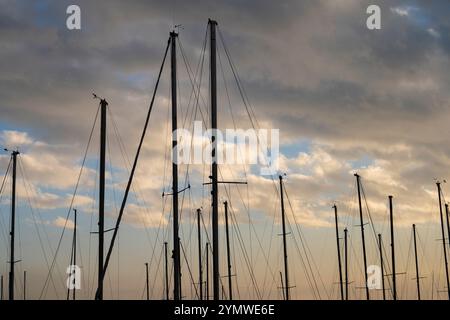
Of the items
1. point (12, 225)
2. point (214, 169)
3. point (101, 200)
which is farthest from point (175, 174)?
point (12, 225)

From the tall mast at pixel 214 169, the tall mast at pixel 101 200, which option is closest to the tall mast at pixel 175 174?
the tall mast at pixel 214 169

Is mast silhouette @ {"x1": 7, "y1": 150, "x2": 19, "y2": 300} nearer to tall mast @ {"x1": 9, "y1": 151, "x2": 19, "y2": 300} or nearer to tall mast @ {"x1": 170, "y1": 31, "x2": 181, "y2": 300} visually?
tall mast @ {"x1": 9, "y1": 151, "x2": 19, "y2": 300}

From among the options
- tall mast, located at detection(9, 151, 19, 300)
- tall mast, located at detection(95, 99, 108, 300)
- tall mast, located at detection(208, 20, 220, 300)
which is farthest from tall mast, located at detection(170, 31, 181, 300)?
tall mast, located at detection(9, 151, 19, 300)

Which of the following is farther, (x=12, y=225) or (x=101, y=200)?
(x=12, y=225)

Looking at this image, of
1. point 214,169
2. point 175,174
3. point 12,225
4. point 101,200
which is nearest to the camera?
point 214,169

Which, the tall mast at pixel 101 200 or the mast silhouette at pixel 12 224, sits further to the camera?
the mast silhouette at pixel 12 224

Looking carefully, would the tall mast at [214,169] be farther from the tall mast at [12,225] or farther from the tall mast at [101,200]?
the tall mast at [12,225]

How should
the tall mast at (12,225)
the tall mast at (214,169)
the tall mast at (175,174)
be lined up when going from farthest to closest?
1. the tall mast at (12,225)
2. the tall mast at (175,174)
3. the tall mast at (214,169)

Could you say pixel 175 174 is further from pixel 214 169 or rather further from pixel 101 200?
pixel 101 200

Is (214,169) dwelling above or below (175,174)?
below

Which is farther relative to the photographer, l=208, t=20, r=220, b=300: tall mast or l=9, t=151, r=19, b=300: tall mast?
l=9, t=151, r=19, b=300: tall mast
